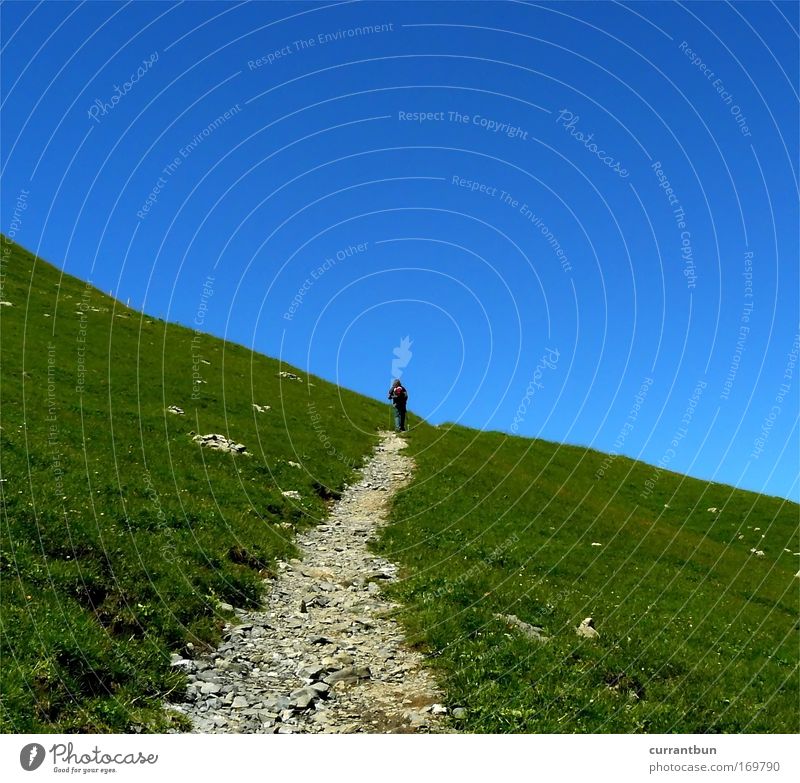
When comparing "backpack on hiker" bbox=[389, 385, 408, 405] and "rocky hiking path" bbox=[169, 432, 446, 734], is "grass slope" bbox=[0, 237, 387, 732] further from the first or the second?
"backpack on hiker" bbox=[389, 385, 408, 405]

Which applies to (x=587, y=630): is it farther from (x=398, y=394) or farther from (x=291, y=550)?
(x=398, y=394)

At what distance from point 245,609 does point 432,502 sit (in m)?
13.4

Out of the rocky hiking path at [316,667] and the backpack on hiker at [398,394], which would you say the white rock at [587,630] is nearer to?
the rocky hiking path at [316,667]

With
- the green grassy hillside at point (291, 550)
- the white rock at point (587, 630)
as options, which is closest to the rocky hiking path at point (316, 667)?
the green grassy hillside at point (291, 550)

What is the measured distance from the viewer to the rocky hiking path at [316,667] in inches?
405

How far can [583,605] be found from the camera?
17734mm

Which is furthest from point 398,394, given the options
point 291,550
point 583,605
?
point 583,605

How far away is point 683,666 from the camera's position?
14867mm

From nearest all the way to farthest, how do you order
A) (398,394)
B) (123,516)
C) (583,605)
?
(123,516) → (583,605) → (398,394)

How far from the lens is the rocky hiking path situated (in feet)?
33.8

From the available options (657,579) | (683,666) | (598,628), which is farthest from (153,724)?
(657,579)
